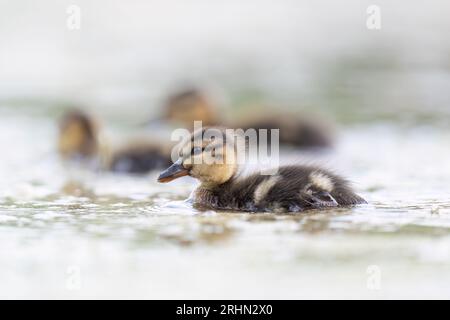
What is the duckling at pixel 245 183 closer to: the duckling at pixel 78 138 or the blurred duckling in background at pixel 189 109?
the duckling at pixel 78 138

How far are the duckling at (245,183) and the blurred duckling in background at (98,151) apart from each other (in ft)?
5.48

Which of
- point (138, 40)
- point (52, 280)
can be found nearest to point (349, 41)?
point (138, 40)

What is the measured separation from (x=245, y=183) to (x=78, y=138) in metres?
3.24

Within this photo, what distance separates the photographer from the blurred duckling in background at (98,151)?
7.34m

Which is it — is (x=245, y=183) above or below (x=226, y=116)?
below

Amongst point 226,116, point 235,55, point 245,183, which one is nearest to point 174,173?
point 245,183

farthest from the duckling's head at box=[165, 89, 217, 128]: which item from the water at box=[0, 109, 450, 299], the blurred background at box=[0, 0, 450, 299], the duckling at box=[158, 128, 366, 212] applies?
the duckling at box=[158, 128, 366, 212]

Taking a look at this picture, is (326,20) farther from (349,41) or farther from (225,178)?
(225,178)

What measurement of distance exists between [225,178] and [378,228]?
1035 millimetres

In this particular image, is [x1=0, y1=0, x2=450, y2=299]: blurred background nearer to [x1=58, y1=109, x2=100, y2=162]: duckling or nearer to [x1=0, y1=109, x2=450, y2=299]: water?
[x1=0, y1=109, x2=450, y2=299]: water

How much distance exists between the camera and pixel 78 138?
842cm

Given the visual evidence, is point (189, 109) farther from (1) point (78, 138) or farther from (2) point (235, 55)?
(2) point (235, 55)

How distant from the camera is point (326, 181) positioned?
543cm
